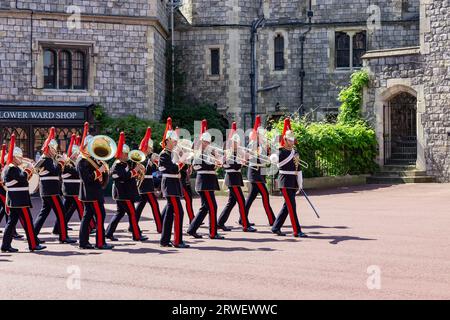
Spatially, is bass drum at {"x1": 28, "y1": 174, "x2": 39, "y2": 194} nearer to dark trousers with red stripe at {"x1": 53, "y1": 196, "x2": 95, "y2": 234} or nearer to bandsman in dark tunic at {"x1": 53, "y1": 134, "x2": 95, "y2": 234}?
bandsman in dark tunic at {"x1": 53, "y1": 134, "x2": 95, "y2": 234}

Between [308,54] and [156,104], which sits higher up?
[308,54]

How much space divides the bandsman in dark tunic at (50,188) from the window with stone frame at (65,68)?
13055 millimetres

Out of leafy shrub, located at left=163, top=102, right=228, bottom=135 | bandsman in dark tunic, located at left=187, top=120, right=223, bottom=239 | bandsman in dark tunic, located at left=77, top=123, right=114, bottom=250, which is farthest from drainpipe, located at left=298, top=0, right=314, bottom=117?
bandsman in dark tunic, located at left=77, top=123, right=114, bottom=250

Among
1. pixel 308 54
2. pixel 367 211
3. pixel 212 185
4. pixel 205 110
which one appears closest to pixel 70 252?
pixel 212 185

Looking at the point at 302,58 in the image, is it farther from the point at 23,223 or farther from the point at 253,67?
the point at 23,223

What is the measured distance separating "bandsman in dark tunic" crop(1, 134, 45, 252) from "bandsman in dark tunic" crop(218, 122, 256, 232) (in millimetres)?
3809

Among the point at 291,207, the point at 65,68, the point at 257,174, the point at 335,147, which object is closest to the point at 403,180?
the point at 335,147

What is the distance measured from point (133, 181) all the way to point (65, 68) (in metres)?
14.1

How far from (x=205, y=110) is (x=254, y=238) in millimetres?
16381

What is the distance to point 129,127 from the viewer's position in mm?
26203

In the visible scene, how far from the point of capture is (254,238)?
13.8m

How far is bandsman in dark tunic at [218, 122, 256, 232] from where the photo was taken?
14.8 meters

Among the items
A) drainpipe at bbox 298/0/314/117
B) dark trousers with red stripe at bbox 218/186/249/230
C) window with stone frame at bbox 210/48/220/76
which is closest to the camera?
dark trousers with red stripe at bbox 218/186/249/230

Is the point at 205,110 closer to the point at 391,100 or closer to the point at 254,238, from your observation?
the point at 391,100
